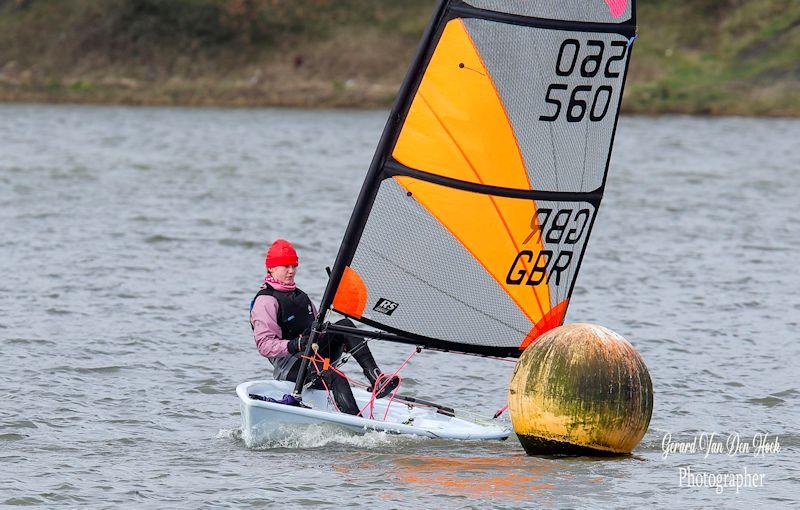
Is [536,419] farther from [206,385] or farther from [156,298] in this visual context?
[156,298]

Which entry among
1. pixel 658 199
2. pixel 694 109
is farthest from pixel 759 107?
pixel 658 199

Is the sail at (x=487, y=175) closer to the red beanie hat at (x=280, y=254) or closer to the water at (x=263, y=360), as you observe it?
the red beanie hat at (x=280, y=254)

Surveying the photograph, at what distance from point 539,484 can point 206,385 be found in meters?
4.37

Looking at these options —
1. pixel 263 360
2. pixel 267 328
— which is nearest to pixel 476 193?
pixel 267 328

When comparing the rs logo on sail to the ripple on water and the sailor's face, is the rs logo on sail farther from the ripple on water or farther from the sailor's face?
the ripple on water

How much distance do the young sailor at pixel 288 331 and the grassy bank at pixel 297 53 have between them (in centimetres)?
4146

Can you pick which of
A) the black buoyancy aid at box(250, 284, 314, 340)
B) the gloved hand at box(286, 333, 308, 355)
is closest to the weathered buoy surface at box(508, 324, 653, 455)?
the gloved hand at box(286, 333, 308, 355)

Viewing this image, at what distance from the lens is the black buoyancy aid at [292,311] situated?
420 inches

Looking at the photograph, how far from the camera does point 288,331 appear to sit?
35.4 ft

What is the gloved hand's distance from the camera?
34.7 ft

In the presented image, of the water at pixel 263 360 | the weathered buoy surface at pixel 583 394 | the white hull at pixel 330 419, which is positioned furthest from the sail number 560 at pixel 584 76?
the water at pixel 263 360

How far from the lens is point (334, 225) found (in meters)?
23.6

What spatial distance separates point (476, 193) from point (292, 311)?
1.72 m

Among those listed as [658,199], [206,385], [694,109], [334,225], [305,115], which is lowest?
[206,385]
